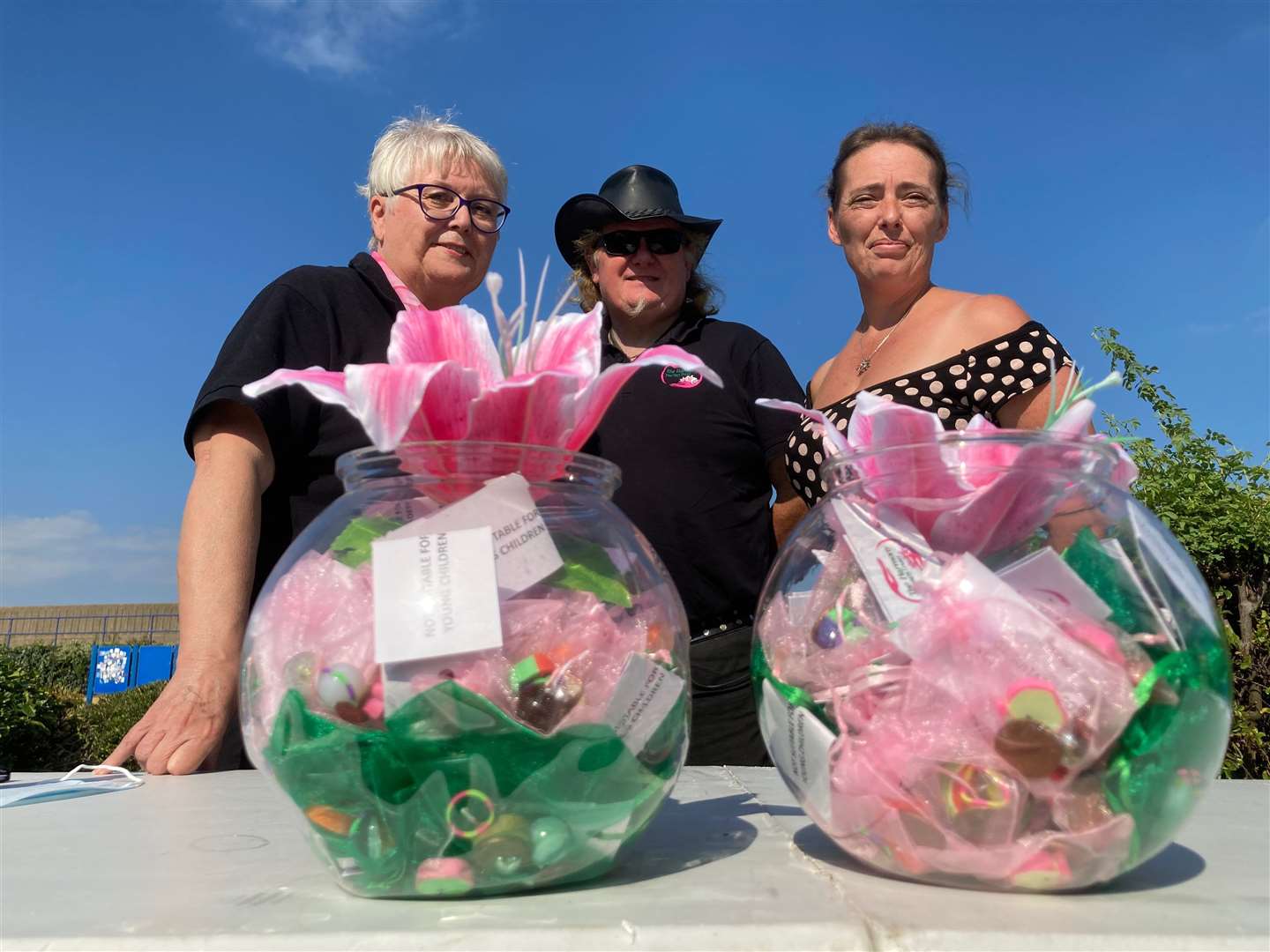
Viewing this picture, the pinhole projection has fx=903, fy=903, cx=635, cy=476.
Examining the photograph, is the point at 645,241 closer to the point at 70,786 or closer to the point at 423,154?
the point at 423,154

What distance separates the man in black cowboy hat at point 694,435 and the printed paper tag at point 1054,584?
1.35 metres

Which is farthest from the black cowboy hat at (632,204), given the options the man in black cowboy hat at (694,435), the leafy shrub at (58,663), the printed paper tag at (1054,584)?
the leafy shrub at (58,663)

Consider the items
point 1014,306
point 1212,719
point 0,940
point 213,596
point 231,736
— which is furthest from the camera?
point 1014,306

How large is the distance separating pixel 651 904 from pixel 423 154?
2.03 meters

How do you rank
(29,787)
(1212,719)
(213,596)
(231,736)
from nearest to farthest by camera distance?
(1212,719), (29,787), (213,596), (231,736)

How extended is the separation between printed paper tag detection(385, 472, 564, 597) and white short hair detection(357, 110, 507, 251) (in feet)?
5.77

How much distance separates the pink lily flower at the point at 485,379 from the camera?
73 cm

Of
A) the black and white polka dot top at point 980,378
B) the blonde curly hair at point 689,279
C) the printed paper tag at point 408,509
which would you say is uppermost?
the blonde curly hair at point 689,279

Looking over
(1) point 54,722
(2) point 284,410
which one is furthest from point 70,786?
(1) point 54,722

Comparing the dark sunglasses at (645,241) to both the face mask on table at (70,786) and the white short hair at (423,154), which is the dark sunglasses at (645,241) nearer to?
the white short hair at (423,154)

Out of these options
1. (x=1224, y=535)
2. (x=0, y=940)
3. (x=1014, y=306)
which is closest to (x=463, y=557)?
(x=0, y=940)

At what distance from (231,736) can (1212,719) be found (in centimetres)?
166

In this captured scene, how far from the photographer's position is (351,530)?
0.77 m

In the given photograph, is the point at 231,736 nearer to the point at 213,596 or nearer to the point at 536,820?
the point at 213,596
